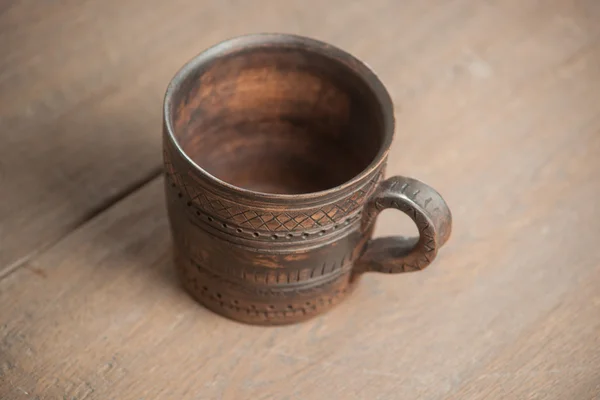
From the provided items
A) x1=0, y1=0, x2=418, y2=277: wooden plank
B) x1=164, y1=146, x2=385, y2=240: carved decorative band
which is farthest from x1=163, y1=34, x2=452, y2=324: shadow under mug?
x1=0, y1=0, x2=418, y2=277: wooden plank

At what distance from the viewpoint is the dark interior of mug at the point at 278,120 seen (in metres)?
0.74

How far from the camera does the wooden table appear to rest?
72cm

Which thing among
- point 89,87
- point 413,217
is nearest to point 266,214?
point 413,217

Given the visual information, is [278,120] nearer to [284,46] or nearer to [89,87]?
[284,46]

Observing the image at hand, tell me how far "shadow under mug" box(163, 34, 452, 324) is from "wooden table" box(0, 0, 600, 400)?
5 centimetres

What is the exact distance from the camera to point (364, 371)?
73 centimetres

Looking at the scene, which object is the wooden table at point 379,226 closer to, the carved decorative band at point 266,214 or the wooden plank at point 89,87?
the wooden plank at point 89,87

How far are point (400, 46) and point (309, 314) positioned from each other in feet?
Result: 1.16

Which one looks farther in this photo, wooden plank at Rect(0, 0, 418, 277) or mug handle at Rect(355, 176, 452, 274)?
wooden plank at Rect(0, 0, 418, 277)

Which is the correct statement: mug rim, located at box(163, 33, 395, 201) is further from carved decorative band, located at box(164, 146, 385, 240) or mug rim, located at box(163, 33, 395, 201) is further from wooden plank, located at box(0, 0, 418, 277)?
wooden plank, located at box(0, 0, 418, 277)

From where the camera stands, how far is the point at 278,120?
0.82 meters

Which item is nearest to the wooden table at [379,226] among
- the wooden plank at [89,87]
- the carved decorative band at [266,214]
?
the wooden plank at [89,87]

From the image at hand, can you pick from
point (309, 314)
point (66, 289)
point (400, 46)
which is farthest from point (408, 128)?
point (66, 289)

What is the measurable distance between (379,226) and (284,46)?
194mm
